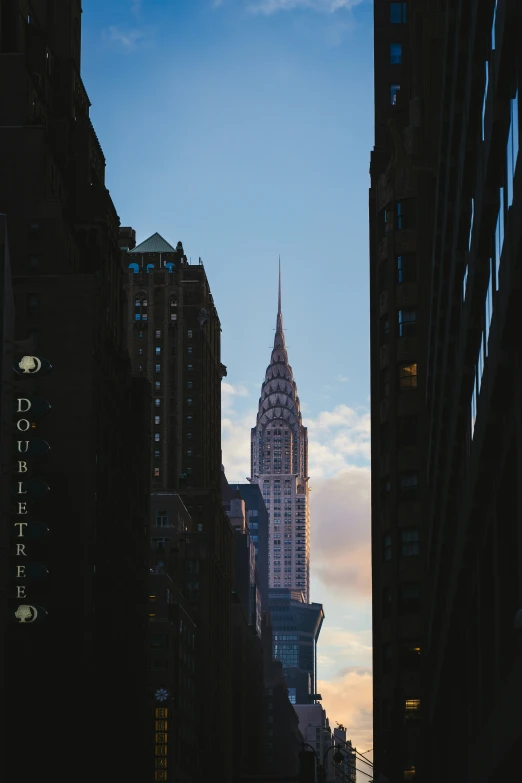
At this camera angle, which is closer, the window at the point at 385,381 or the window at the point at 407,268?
the window at the point at 407,268

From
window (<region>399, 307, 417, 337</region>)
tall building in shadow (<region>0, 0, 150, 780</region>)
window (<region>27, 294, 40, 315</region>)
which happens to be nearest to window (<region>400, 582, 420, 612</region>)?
window (<region>399, 307, 417, 337</region>)

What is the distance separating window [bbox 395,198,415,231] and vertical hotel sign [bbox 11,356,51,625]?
29168 mm

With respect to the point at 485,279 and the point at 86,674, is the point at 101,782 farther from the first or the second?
the point at 485,279

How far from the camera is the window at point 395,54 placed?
124625 mm

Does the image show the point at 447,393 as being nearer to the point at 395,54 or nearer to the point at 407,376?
the point at 407,376

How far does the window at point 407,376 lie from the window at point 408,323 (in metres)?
2.14

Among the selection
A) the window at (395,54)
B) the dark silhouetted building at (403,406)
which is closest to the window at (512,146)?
the dark silhouetted building at (403,406)

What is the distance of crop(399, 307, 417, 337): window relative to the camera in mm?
100250

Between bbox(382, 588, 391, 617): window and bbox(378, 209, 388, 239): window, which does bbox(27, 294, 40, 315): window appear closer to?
bbox(378, 209, 388, 239): window

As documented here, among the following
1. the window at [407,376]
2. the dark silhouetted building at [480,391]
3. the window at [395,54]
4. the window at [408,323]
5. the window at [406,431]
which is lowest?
the dark silhouetted building at [480,391]

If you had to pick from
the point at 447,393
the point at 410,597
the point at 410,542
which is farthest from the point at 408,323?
the point at 447,393

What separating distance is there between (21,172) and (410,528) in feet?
150

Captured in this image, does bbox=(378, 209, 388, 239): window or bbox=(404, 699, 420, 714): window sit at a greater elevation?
bbox=(378, 209, 388, 239): window

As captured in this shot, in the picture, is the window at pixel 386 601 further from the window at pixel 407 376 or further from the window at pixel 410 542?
the window at pixel 407 376
